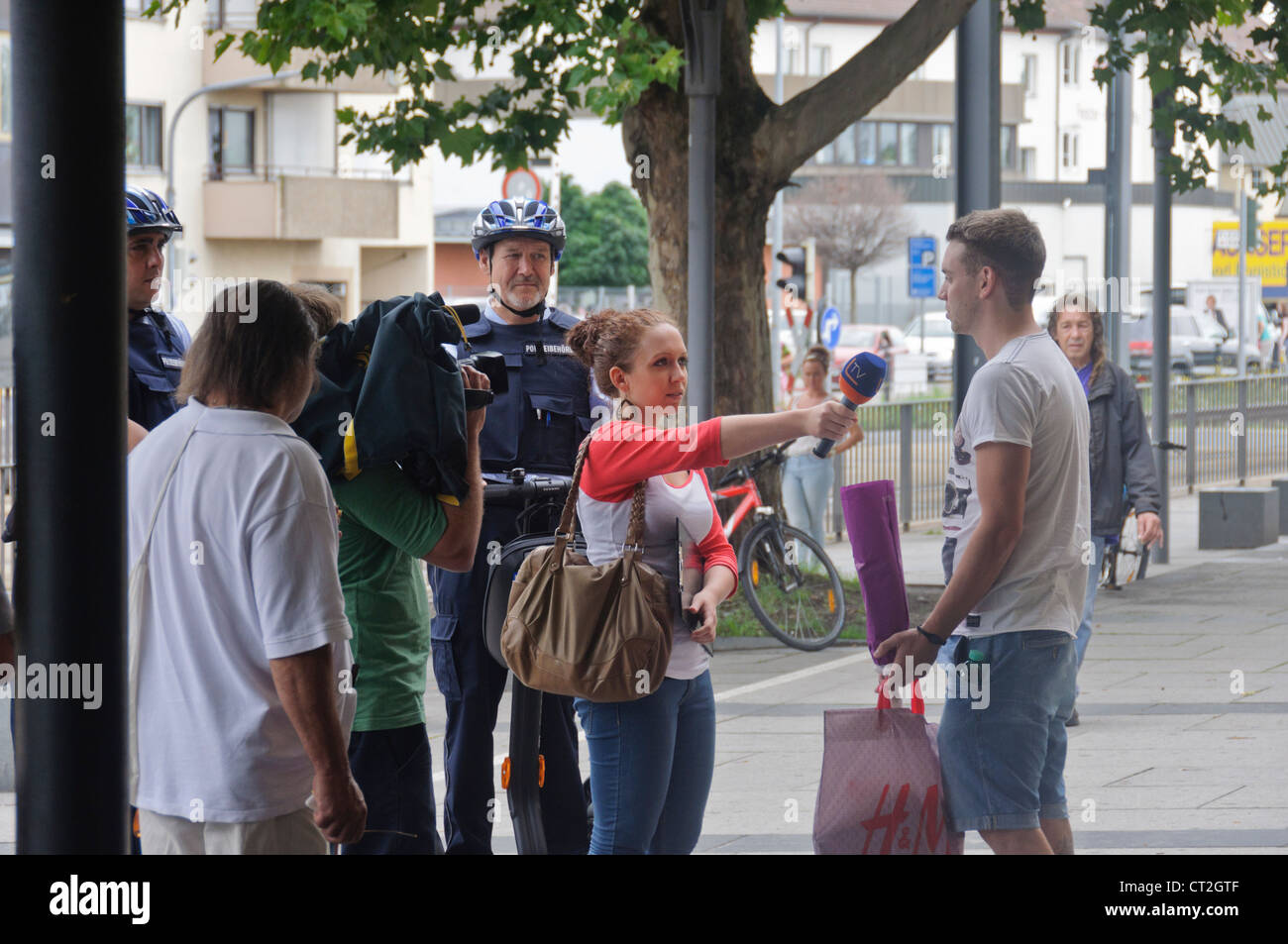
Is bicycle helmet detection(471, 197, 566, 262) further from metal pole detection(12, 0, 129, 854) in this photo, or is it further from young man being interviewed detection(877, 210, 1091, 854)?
metal pole detection(12, 0, 129, 854)

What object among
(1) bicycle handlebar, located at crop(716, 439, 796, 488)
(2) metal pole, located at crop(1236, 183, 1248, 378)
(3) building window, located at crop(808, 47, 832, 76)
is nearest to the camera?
(1) bicycle handlebar, located at crop(716, 439, 796, 488)

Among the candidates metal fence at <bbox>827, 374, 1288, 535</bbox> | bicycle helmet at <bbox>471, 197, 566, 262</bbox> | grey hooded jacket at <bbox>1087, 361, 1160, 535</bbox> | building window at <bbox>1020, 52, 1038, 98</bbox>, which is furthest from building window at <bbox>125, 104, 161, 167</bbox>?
building window at <bbox>1020, 52, 1038, 98</bbox>

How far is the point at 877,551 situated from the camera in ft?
12.5

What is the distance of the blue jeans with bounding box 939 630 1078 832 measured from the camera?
12.1ft

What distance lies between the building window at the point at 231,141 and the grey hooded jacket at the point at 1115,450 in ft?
115

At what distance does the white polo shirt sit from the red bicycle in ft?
23.8

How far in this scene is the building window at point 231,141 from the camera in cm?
4022

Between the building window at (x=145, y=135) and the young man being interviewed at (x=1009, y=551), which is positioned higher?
the building window at (x=145, y=135)

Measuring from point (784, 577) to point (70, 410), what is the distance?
324 inches

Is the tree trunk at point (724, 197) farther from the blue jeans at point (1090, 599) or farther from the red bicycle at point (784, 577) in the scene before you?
the blue jeans at point (1090, 599)

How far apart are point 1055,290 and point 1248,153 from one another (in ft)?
130

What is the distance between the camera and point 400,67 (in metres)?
11.8

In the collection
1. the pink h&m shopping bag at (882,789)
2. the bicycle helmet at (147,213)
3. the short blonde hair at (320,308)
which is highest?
the bicycle helmet at (147,213)

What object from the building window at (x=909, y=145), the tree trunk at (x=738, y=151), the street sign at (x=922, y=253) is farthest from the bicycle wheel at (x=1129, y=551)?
the building window at (x=909, y=145)
